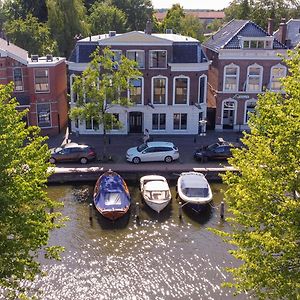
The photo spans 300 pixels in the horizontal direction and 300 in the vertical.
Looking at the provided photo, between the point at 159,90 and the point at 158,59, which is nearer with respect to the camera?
the point at 158,59

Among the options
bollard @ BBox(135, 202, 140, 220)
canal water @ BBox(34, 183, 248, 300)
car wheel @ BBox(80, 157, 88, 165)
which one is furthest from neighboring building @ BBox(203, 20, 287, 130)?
bollard @ BBox(135, 202, 140, 220)

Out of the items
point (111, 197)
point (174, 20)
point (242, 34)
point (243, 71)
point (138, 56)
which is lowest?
point (111, 197)

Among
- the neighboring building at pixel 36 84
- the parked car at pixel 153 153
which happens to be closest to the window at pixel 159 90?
the parked car at pixel 153 153

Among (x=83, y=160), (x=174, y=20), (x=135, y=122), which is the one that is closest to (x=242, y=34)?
(x=135, y=122)

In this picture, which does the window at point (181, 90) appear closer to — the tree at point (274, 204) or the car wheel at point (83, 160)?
the car wheel at point (83, 160)

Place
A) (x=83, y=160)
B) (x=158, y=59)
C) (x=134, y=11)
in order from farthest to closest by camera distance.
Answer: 1. (x=134, y=11)
2. (x=158, y=59)
3. (x=83, y=160)

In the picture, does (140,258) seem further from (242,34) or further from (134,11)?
(134,11)
